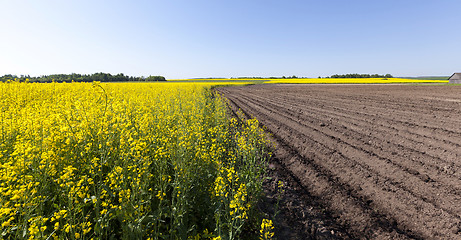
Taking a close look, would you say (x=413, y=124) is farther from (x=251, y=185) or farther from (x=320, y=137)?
(x=251, y=185)

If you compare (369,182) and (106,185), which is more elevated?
(106,185)

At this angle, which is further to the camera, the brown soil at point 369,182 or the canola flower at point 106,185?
the brown soil at point 369,182

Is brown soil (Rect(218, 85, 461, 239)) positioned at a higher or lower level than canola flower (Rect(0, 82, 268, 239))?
lower

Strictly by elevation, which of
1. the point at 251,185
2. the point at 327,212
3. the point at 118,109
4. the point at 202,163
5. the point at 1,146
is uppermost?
the point at 118,109

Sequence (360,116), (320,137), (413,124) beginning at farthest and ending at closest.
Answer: (360,116) < (413,124) < (320,137)

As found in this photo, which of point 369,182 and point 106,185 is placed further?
point 369,182

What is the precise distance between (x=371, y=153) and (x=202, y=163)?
5.18 metres

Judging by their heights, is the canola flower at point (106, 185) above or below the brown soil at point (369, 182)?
above

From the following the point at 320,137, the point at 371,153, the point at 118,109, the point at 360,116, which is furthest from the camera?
the point at 360,116

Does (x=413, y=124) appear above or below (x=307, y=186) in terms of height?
above

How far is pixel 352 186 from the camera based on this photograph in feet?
14.7

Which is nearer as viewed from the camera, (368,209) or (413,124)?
(368,209)

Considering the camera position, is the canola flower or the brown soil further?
the brown soil

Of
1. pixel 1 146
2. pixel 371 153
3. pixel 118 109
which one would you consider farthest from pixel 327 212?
pixel 1 146
